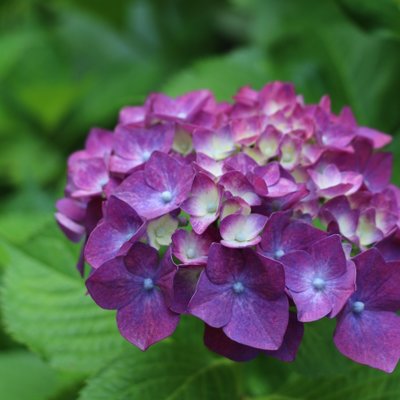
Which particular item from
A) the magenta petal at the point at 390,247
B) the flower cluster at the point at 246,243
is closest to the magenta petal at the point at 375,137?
the flower cluster at the point at 246,243

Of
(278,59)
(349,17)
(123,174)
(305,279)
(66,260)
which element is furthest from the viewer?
(278,59)

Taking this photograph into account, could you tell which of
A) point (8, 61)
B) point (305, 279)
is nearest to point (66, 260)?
point (305, 279)

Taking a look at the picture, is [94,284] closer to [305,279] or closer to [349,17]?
[305,279]

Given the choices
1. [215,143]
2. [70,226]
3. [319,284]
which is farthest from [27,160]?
[319,284]

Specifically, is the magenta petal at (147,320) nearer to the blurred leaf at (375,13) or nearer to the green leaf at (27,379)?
the green leaf at (27,379)

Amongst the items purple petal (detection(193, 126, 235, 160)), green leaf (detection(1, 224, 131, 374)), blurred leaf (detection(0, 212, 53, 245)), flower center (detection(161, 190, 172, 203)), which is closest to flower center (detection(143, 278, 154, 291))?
flower center (detection(161, 190, 172, 203))

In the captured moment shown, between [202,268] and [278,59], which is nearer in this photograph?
[202,268]
